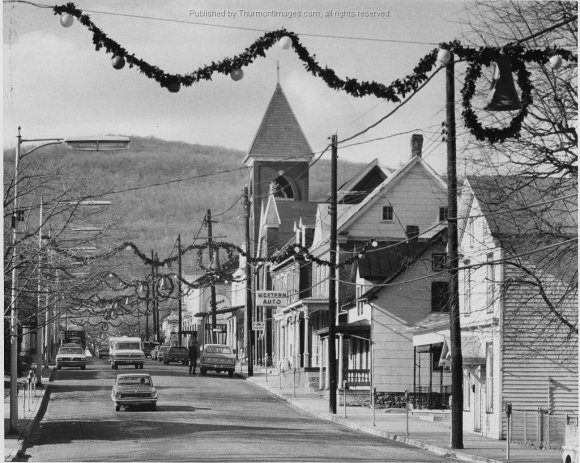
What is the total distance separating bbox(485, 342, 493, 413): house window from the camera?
37094 mm

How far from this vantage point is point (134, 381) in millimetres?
43656

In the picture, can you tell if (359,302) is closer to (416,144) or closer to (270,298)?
(270,298)

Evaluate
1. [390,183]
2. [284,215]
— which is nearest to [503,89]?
[390,183]

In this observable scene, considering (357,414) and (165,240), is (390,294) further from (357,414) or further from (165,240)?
(165,240)

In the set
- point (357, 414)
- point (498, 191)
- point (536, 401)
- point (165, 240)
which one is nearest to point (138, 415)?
point (357, 414)

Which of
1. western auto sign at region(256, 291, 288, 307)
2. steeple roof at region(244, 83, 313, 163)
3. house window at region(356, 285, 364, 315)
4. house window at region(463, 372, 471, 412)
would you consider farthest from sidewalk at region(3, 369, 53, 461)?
steeple roof at region(244, 83, 313, 163)

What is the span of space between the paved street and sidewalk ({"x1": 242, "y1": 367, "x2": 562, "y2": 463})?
25.4 inches

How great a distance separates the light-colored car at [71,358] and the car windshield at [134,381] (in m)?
26.1

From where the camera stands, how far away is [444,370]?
50250 millimetres

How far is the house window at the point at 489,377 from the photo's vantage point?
3709 cm

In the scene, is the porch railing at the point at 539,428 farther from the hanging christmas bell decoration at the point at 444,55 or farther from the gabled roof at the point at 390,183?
the gabled roof at the point at 390,183

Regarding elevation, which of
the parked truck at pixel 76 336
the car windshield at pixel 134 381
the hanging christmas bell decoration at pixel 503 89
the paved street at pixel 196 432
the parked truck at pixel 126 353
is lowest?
the paved street at pixel 196 432

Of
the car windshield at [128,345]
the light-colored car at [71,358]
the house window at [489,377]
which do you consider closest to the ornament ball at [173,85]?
the house window at [489,377]

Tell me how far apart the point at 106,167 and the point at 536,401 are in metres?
99.6
